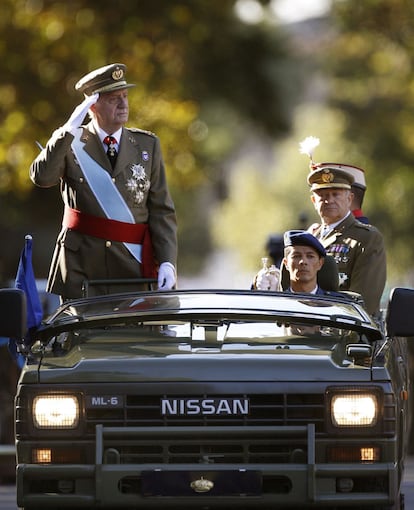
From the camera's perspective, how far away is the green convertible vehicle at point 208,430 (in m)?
7.50

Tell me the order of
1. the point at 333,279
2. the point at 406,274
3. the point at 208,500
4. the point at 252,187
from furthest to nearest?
the point at 252,187, the point at 406,274, the point at 333,279, the point at 208,500

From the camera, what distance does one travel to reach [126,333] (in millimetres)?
8406

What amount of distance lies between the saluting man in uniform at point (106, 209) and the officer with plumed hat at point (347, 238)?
1254mm

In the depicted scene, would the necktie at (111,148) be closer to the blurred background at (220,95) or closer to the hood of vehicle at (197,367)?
the hood of vehicle at (197,367)

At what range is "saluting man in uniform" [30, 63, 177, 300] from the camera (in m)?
10.6

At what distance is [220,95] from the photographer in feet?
132

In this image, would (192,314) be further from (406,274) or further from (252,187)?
(252,187)

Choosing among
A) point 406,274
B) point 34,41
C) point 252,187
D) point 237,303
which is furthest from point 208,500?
point 252,187

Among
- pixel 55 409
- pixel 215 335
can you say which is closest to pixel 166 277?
pixel 215 335

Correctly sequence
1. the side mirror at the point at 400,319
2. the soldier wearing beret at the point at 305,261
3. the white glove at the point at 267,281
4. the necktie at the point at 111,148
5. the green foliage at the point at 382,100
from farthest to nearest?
1. the green foliage at the point at 382,100
2. the white glove at the point at 267,281
3. the necktie at the point at 111,148
4. the soldier wearing beret at the point at 305,261
5. the side mirror at the point at 400,319

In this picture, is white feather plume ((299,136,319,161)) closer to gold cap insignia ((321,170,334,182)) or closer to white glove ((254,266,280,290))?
gold cap insignia ((321,170,334,182))

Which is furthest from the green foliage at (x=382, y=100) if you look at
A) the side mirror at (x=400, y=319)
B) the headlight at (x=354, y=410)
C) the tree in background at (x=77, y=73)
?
the headlight at (x=354, y=410)

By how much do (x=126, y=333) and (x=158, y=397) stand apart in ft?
2.63

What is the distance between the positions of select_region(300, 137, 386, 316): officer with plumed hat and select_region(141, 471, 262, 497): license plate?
3549mm
